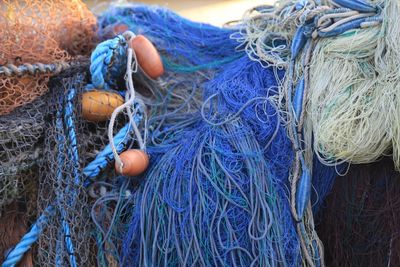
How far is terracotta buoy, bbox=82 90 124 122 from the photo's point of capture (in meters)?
1.49

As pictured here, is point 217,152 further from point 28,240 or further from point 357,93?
point 28,240

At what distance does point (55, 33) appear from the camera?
1731 mm

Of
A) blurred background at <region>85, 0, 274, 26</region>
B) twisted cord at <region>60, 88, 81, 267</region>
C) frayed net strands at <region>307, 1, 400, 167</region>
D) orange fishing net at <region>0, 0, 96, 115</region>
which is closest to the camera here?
frayed net strands at <region>307, 1, 400, 167</region>

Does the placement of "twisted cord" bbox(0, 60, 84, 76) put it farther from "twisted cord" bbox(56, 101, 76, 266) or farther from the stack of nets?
"twisted cord" bbox(56, 101, 76, 266)

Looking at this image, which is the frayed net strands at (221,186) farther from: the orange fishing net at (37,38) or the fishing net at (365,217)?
the orange fishing net at (37,38)

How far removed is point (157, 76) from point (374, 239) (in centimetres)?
87

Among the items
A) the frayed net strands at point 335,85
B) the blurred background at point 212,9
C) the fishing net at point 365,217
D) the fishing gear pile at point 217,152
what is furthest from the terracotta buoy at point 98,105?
the blurred background at point 212,9

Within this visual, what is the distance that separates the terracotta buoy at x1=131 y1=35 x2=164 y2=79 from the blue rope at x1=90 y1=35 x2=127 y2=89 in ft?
0.15

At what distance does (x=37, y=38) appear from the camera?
5.21ft

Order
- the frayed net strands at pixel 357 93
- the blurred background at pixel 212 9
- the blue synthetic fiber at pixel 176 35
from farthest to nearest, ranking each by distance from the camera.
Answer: the blurred background at pixel 212 9 → the blue synthetic fiber at pixel 176 35 → the frayed net strands at pixel 357 93

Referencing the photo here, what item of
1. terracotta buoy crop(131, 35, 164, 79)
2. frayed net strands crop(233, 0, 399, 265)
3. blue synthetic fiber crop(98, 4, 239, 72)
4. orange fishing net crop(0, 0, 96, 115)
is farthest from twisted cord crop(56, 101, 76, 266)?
frayed net strands crop(233, 0, 399, 265)

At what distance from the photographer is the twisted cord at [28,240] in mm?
1372

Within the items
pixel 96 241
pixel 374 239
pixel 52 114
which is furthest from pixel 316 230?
pixel 52 114

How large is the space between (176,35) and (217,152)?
0.66 metres
